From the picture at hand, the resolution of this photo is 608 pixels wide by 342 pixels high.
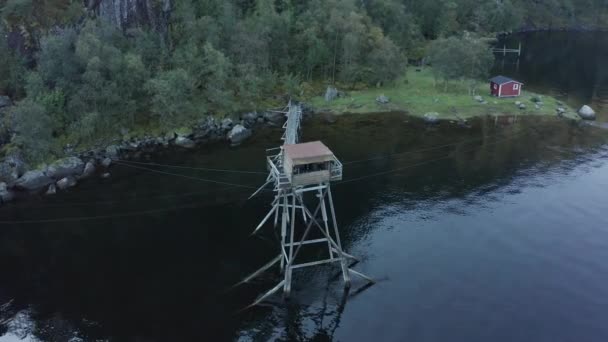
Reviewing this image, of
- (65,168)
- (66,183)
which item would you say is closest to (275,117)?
(65,168)

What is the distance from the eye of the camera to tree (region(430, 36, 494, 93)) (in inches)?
3130

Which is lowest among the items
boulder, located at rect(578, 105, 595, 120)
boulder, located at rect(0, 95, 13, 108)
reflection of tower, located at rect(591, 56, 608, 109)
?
boulder, located at rect(578, 105, 595, 120)

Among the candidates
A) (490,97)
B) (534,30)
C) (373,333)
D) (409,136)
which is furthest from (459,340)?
(534,30)

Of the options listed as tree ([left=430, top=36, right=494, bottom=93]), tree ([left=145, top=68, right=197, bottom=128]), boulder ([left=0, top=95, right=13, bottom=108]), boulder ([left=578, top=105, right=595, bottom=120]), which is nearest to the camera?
boulder ([left=0, top=95, right=13, bottom=108])

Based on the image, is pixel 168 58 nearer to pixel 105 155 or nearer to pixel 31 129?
pixel 105 155

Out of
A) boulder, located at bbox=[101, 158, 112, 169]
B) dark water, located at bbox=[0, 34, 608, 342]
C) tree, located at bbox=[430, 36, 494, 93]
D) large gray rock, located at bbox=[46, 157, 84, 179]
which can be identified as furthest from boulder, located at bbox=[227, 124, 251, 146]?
tree, located at bbox=[430, 36, 494, 93]

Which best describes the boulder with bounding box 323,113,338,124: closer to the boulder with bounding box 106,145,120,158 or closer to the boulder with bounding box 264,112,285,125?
the boulder with bounding box 264,112,285,125

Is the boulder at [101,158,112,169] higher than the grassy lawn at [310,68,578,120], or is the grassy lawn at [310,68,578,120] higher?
the grassy lawn at [310,68,578,120]

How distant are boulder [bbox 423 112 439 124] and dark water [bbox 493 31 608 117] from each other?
1002 inches

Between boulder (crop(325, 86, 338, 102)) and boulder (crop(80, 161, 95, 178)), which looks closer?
boulder (crop(80, 161, 95, 178))

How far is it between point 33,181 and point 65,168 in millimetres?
3748

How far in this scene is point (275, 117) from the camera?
244 feet

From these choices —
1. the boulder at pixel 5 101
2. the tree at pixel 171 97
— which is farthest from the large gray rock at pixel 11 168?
the tree at pixel 171 97

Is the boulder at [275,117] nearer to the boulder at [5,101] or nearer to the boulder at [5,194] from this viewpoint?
the boulder at [5,101]
